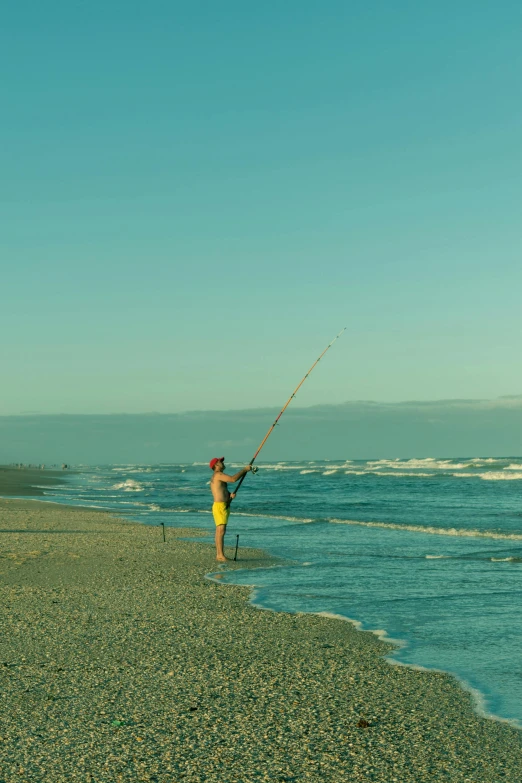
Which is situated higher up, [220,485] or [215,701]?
[220,485]

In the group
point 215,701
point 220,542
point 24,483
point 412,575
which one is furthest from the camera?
point 24,483

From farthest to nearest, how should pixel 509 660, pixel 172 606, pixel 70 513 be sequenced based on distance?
pixel 70 513
pixel 172 606
pixel 509 660

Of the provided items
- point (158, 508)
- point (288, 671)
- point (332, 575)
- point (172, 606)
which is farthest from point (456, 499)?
point (288, 671)

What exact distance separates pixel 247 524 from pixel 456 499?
50.6 feet

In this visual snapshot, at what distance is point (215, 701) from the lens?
6.11 m

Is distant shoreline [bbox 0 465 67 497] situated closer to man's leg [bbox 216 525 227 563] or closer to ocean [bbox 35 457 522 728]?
ocean [bbox 35 457 522 728]

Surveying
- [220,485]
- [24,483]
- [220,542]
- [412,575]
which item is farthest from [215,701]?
[24,483]

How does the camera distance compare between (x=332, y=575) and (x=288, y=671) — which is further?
(x=332, y=575)

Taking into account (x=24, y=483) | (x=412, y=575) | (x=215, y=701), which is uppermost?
Answer: (x=215, y=701)

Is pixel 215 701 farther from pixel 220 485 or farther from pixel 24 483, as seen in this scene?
pixel 24 483

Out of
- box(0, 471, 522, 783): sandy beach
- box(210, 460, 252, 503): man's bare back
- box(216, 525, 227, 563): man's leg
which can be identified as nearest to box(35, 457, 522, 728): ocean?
box(0, 471, 522, 783): sandy beach

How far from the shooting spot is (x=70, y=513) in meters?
27.8

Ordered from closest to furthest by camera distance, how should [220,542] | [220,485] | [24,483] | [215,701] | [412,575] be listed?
[215,701] → [412,575] → [220,485] → [220,542] → [24,483]

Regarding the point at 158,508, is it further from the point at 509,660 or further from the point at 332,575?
the point at 509,660
